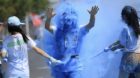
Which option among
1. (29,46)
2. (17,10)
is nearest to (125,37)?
(29,46)

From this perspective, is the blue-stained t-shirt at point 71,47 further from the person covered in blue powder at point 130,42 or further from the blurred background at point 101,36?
the person covered in blue powder at point 130,42

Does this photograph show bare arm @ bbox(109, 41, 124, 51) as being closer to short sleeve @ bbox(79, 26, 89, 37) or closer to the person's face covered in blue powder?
short sleeve @ bbox(79, 26, 89, 37)

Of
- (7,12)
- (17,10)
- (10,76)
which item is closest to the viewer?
(10,76)

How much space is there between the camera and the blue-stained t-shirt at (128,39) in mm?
6340

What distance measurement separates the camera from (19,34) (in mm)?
5938

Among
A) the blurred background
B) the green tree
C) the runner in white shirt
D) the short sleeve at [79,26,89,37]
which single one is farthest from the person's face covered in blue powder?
the green tree

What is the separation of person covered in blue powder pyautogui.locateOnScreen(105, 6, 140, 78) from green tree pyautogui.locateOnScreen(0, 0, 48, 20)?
18976mm

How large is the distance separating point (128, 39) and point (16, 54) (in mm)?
1564

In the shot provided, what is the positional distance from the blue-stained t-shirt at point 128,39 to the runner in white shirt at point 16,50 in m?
1.16

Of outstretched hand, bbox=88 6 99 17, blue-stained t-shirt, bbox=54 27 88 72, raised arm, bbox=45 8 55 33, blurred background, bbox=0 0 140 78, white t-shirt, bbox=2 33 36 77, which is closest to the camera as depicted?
white t-shirt, bbox=2 33 36 77

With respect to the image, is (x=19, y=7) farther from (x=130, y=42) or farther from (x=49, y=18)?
(x=130, y=42)

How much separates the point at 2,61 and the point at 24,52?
373 millimetres

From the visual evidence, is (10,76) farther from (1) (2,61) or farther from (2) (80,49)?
(2) (80,49)

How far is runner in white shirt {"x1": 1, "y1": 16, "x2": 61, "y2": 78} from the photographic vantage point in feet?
19.1
